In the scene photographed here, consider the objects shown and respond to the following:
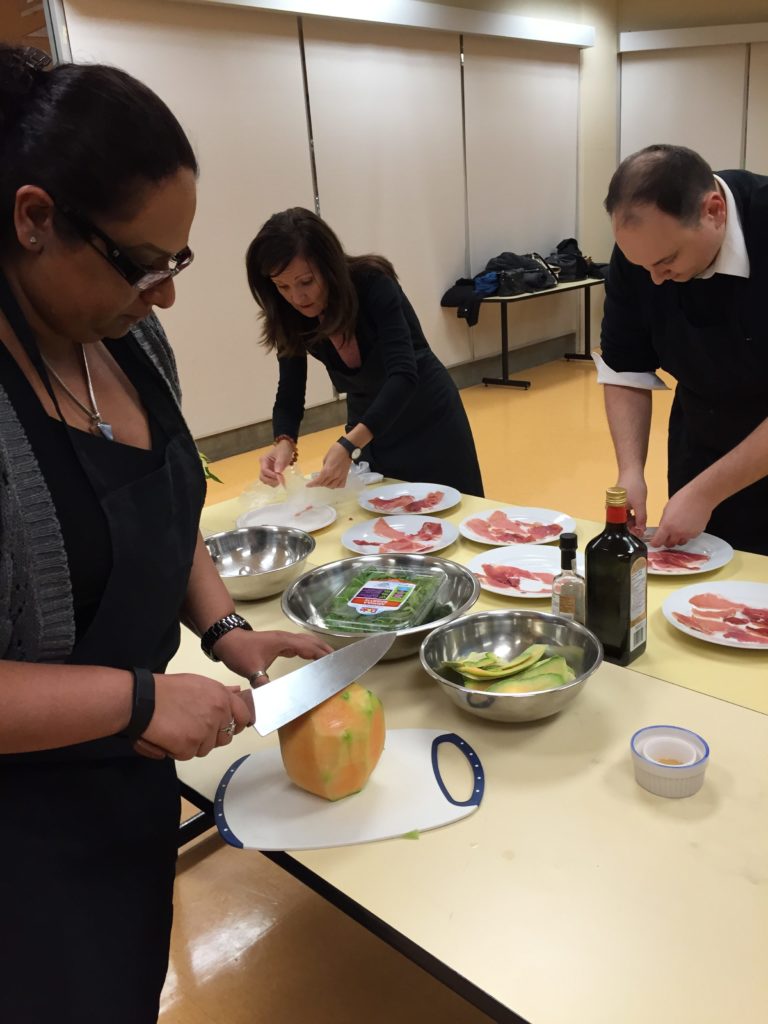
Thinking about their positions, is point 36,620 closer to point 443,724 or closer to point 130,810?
point 130,810

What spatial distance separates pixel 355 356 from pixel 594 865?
6.34 ft

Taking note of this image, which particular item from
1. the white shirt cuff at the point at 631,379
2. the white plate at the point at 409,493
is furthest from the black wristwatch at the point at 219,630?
the white shirt cuff at the point at 631,379

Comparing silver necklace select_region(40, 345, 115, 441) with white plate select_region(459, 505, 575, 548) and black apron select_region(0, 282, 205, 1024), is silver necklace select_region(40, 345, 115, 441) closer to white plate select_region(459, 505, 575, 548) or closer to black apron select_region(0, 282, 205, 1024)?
black apron select_region(0, 282, 205, 1024)

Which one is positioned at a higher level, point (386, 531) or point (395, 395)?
point (395, 395)

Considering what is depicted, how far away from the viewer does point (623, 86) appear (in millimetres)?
8031

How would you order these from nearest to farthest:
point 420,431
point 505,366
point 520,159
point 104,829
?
1. point 104,829
2. point 420,431
3. point 505,366
4. point 520,159

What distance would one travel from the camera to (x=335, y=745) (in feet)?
3.41

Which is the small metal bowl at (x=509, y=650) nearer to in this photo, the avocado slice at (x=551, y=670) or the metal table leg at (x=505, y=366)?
the avocado slice at (x=551, y=670)

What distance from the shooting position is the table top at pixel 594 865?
793 mm

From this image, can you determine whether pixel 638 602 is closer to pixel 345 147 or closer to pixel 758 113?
pixel 345 147

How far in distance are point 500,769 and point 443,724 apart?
141 mm

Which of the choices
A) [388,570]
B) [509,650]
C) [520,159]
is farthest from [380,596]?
[520,159]

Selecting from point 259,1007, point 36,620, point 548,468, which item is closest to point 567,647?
point 36,620

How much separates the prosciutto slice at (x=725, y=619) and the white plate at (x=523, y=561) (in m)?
0.24
